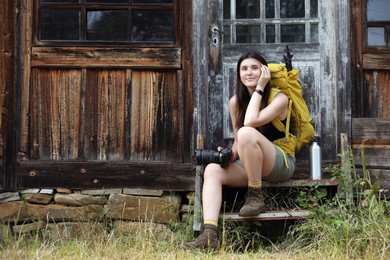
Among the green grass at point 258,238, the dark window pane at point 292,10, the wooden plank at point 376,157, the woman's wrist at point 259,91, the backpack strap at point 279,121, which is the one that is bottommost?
the green grass at point 258,238

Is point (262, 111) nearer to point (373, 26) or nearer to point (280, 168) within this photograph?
point (280, 168)

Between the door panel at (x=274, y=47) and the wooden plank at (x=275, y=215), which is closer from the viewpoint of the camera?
the wooden plank at (x=275, y=215)

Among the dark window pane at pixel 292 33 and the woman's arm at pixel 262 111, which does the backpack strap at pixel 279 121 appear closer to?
the woman's arm at pixel 262 111

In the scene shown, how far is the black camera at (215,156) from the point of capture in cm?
443

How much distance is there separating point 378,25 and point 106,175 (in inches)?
113

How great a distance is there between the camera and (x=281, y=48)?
17.4 ft

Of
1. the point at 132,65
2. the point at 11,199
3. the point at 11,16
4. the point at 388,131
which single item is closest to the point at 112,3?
the point at 132,65

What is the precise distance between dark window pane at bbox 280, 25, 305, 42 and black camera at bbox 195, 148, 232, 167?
1.45 m

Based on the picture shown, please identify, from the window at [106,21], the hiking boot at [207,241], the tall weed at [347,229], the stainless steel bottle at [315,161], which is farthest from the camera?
the window at [106,21]

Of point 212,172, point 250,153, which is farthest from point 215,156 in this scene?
point 250,153

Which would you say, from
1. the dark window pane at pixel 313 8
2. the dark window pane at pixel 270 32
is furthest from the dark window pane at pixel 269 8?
the dark window pane at pixel 313 8

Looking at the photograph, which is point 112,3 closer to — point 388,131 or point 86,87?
point 86,87

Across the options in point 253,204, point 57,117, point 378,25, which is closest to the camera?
point 253,204

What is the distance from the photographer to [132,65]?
17.3 feet
